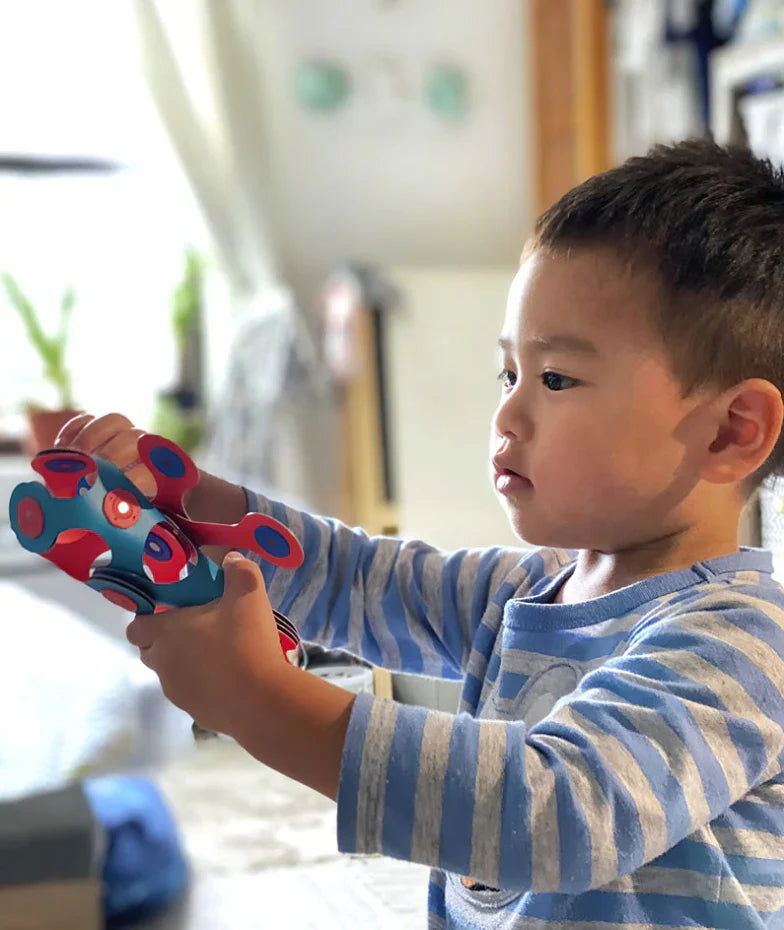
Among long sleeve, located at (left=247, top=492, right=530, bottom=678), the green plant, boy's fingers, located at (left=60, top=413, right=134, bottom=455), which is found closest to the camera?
boy's fingers, located at (left=60, top=413, right=134, bottom=455)

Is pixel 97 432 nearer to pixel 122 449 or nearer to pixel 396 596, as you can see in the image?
pixel 122 449

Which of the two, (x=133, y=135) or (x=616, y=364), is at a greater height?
(x=133, y=135)

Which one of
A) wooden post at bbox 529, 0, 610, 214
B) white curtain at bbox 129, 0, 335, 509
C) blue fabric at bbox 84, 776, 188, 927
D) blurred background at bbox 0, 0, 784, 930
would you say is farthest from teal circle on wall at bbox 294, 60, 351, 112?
blue fabric at bbox 84, 776, 188, 927

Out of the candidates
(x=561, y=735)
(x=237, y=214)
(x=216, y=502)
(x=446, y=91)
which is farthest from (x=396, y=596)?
(x=446, y=91)

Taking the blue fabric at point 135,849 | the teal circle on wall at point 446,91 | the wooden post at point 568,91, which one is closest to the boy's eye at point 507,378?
the blue fabric at point 135,849

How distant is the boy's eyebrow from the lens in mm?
461

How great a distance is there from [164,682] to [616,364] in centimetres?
23

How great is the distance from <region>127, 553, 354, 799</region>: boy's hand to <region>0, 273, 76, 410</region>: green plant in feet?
6.03

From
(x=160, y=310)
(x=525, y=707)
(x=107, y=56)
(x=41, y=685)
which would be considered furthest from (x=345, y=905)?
(x=107, y=56)

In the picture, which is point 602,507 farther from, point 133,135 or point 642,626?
point 133,135

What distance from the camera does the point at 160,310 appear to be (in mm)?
2307

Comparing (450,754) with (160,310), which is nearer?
(450,754)

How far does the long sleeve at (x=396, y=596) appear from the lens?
0.57 metres

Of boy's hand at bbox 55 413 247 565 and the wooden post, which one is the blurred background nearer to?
the wooden post
